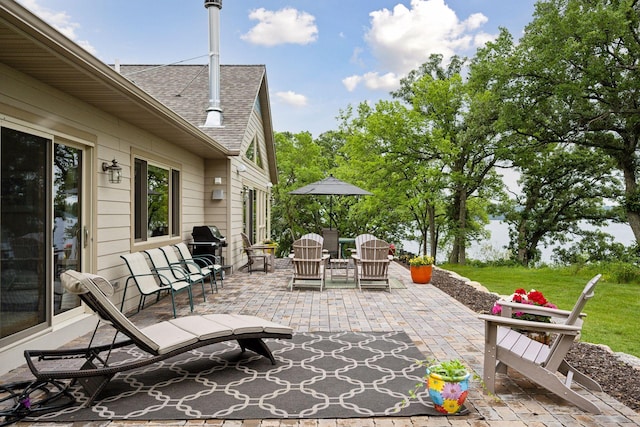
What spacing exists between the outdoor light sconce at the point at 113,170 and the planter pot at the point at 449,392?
4528 millimetres

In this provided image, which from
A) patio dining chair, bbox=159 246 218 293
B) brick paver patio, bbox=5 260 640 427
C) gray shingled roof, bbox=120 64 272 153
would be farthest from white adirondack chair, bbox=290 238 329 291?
gray shingled roof, bbox=120 64 272 153

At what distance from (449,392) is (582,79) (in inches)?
412

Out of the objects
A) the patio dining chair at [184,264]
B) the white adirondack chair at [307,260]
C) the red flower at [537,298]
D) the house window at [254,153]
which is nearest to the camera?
the red flower at [537,298]

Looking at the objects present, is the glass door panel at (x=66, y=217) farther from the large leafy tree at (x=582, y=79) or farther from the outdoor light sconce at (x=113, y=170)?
the large leafy tree at (x=582, y=79)

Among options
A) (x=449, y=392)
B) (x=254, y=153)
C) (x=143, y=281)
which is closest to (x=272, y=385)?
(x=449, y=392)

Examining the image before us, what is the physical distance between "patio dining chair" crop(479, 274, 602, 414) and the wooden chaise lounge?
176 centimetres

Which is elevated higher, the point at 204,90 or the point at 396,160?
the point at 204,90

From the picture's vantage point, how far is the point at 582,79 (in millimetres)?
10688

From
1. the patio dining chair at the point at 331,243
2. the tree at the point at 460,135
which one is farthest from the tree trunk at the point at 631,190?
the patio dining chair at the point at 331,243

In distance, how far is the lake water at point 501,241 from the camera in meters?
17.1

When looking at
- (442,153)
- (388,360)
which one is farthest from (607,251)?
(388,360)

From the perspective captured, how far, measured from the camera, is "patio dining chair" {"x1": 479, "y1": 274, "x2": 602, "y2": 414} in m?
3.04

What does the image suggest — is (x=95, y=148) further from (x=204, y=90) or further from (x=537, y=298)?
(x=204, y=90)

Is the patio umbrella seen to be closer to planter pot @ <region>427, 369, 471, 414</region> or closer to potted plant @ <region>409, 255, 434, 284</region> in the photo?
potted plant @ <region>409, 255, 434, 284</region>
